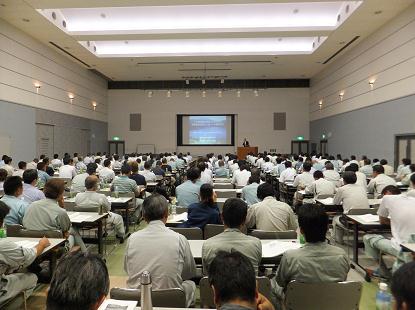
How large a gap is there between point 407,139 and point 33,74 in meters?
13.9

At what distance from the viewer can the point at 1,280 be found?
320cm

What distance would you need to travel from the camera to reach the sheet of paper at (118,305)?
213cm

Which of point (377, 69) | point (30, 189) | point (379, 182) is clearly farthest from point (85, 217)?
point (377, 69)

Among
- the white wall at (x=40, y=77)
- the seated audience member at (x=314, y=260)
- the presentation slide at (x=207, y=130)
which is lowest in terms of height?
the seated audience member at (x=314, y=260)

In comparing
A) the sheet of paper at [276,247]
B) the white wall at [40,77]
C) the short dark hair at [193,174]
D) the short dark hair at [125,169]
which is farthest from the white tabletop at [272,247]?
the white wall at [40,77]

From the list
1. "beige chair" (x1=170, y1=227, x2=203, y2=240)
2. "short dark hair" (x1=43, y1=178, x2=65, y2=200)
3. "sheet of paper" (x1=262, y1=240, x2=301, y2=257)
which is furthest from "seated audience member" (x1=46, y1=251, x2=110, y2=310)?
"short dark hair" (x1=43, y1=178, x2=65, y2=200)

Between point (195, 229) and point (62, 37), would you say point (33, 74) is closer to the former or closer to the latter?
point (62, 37)

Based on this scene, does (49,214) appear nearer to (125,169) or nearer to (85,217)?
(85,217)

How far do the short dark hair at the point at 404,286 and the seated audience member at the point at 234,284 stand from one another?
1.96 ft

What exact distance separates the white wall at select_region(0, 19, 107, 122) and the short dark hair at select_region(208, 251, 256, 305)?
13.2 metres

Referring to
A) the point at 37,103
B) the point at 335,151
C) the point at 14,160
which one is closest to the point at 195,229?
the point at 14,160

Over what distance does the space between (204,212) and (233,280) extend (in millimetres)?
2845

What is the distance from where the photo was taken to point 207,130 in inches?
985

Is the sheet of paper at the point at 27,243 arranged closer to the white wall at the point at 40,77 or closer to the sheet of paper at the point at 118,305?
the sheet of paper at the point at 118,305
